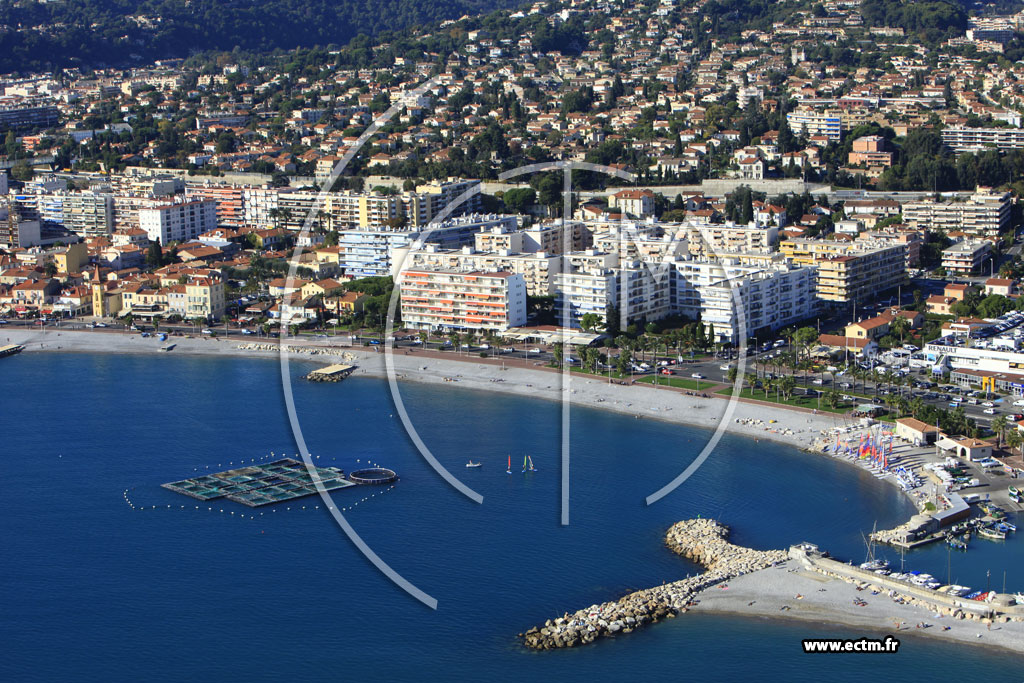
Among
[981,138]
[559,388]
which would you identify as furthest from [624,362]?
[981,138]

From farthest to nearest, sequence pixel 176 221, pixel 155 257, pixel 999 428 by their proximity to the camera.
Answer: pixel 176 221, pixel 155 257, pixel 999 428

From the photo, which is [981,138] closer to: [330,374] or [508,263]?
[508,263]

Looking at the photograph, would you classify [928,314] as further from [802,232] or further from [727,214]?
[727,214]

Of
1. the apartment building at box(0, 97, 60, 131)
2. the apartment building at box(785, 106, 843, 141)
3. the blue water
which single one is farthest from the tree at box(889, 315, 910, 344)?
the apartment building at box(0, 97, 60, 131)

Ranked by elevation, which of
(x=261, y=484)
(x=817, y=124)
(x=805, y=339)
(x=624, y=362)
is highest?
(x=817, y=124)

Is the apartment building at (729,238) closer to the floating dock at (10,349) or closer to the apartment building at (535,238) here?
the apartment building at (535,238)

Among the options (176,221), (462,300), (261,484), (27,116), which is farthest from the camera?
(27,116)

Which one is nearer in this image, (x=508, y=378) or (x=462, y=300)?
(x=508, y=378)
